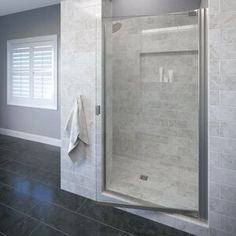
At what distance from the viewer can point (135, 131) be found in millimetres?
2877

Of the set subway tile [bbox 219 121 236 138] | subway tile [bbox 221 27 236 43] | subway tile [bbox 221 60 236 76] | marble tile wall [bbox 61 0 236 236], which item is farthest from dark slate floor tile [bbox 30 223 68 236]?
subway tile [bbox 221 27 236 43]

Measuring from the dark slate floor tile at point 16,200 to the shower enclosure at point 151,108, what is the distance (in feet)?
2.54

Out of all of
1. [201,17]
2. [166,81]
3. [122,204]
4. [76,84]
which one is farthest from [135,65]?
[122,204]

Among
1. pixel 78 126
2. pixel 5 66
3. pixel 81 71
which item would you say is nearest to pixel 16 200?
pixel 78 126

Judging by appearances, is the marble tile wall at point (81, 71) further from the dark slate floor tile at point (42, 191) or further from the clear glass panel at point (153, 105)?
the clear glass panel at point (153, 105)

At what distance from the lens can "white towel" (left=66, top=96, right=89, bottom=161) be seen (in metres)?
1.96

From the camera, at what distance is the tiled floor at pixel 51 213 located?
5.26 feet

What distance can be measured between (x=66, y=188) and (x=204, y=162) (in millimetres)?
1511

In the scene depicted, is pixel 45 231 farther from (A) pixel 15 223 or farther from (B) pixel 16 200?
(B) pixel 16 200

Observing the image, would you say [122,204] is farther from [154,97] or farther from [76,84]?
[154,97]

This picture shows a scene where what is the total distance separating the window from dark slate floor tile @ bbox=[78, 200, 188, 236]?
240 cm

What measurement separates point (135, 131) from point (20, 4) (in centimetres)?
321

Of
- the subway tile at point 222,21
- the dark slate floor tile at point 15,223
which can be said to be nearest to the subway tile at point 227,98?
the subway tile at point 222,21

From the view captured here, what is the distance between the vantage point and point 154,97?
108 inches
